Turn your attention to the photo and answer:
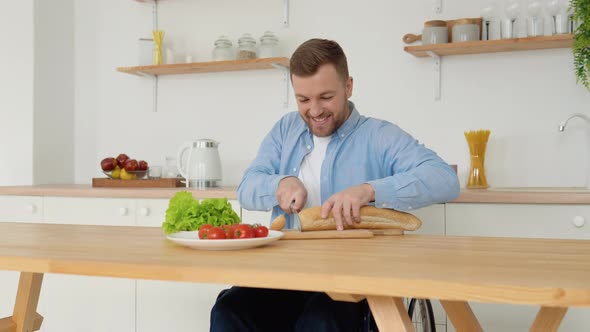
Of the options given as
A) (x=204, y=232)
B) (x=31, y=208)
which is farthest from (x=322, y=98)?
(x=31, y=208)

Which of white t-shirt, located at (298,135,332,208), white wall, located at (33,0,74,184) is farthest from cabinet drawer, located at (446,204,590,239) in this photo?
white wall, located at (33,0,74,184)

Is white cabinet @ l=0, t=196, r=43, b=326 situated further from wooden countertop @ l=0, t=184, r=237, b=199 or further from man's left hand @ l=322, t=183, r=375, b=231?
man's left hand @ l=322, t=183, r=375, b=231

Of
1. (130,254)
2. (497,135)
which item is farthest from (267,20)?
(130,254)

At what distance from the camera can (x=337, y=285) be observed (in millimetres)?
1113

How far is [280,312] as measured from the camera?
180 centimetres

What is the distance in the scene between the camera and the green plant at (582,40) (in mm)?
2633

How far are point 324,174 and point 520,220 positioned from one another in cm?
84

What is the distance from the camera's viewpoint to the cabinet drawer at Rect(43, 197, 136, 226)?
10.1 feet

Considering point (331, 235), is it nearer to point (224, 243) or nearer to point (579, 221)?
point (224, 243)

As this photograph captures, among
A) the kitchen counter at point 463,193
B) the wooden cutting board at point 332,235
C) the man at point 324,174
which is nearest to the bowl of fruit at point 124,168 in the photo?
the kitchen counter at point 463,193

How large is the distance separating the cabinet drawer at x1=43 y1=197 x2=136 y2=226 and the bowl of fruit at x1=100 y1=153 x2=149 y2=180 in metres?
0.26

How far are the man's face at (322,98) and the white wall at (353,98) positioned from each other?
3.77ft

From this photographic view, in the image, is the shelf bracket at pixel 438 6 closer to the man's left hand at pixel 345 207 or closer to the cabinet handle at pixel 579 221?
the cabinet handle at pixel 579 221

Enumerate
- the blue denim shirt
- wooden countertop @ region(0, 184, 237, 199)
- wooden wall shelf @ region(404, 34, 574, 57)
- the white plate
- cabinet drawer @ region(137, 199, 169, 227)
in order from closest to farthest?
the white plate, the blue denim shirt, wooden wall shelf @ region(404, 34, 574, 57), wooden countertop @ region(0, 184, 237, 199), cabinet drawer @ region(137, 199, 169, 227)
